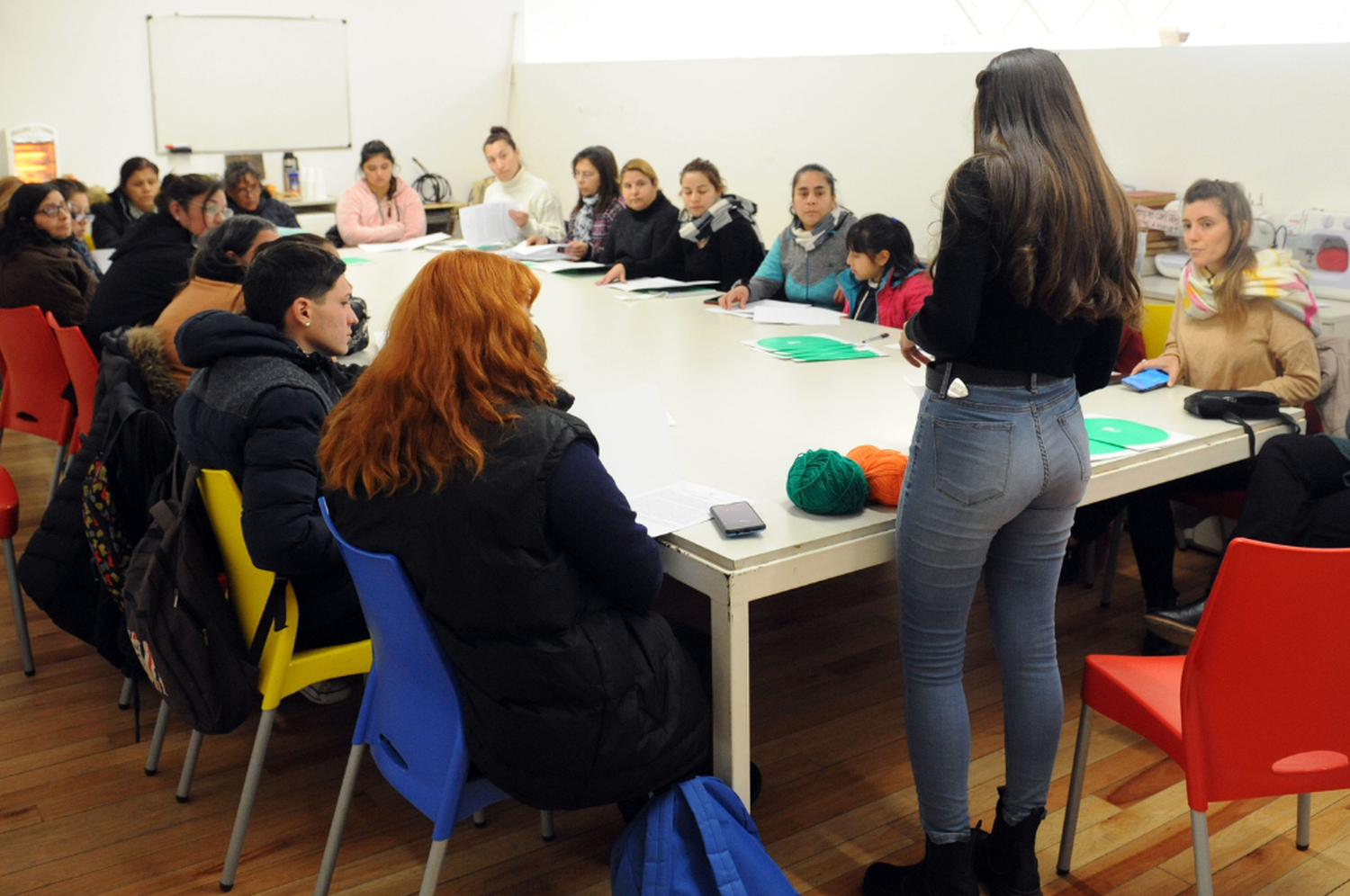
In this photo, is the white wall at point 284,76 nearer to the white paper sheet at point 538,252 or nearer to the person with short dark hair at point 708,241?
the white paper sheet at point 538,252

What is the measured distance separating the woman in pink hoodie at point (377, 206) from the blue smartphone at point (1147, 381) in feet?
13.3

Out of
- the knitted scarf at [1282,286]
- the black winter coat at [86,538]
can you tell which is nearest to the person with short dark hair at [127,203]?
the black winter coat at [86,538]

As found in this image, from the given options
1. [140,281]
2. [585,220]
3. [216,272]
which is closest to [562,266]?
[585,220]

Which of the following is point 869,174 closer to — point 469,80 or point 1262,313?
point 1262,313

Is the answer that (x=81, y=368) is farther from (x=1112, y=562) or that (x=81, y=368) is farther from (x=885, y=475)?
(x=1112, y=562)

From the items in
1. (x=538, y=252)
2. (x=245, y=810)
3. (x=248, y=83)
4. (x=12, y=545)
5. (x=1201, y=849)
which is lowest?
(x=245, y=810)

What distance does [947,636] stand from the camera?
1798 mm

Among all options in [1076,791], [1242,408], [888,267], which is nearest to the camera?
[1076,791]

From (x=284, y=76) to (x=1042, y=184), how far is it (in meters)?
7.12

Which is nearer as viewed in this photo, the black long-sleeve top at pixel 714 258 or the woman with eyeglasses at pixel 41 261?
the woman with eyeglasses at pixel 41 261

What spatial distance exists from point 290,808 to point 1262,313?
251cm

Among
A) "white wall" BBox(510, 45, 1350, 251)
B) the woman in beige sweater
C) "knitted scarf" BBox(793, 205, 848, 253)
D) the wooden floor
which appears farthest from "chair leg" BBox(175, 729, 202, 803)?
"knitted scarf" BBox(793, 205, 848, 253)

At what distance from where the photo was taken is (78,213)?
15.3 feet

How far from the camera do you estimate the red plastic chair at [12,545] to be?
275 cm
